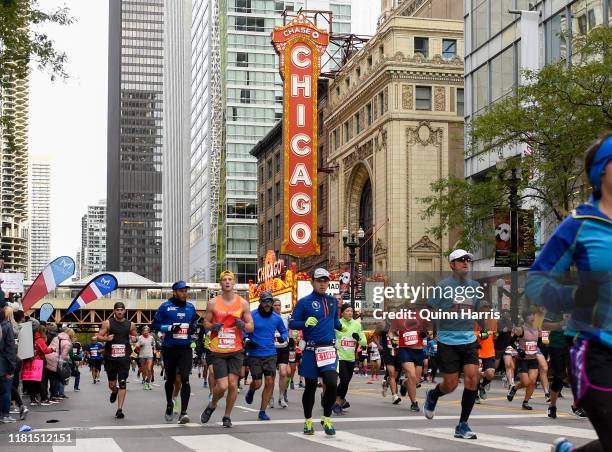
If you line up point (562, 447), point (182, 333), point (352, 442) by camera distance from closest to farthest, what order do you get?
point (562, 447), point (352, 442), point (182, 333)

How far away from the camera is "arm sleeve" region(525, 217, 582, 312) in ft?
15.3

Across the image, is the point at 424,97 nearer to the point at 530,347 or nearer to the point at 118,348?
the point at 530,347

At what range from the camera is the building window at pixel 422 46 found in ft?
193

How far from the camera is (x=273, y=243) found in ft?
291

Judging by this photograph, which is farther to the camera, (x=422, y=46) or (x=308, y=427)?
(x=422, y=46)

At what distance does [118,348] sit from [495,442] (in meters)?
7.41

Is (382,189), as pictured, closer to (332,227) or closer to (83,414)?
(332,227)

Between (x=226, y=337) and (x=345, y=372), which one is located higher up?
(x=226, y=337)

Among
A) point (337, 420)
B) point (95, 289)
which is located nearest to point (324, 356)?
point (337, 420)

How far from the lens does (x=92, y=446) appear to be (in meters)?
11.2

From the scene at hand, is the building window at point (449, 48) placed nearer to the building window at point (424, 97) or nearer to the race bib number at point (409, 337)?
the building window at point (424, 97)

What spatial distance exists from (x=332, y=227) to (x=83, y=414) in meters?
53.3

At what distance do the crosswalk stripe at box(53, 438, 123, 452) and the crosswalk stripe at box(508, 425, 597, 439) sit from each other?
5279 millimetres

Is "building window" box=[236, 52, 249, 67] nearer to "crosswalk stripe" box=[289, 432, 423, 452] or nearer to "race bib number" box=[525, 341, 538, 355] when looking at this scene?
"race bib number" box=[525, 341, 538, 355]
